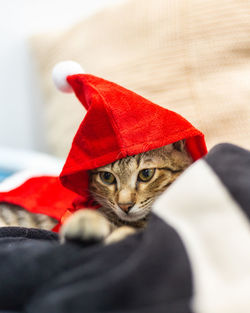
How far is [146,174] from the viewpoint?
0.81m

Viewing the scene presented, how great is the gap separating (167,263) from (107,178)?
1.46ft

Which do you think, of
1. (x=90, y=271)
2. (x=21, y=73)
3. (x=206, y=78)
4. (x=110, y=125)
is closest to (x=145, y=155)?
(x=110, y=125)

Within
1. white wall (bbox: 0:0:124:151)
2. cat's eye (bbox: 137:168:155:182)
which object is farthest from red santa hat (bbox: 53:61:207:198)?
white wall (bbox: 0:0:124:151)

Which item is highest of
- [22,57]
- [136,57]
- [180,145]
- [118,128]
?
[22,57]

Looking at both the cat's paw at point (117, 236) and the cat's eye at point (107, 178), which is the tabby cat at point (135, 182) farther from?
the cat's paw at point (117, 236)

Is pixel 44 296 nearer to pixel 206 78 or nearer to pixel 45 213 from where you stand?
pixel 45 213

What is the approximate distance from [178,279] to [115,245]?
109 mm

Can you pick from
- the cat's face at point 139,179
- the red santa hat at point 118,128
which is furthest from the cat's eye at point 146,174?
the red santa hat at point 118,128

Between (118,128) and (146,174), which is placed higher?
(118,128)

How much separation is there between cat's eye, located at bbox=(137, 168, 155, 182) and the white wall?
1.03 metres

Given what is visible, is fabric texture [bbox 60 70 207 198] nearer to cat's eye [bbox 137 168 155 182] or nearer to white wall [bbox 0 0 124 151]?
cat's eye [bbox 137 168 155 182]

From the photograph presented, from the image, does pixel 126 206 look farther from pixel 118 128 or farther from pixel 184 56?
pixel 184 56

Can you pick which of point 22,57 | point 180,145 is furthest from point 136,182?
point 22,57

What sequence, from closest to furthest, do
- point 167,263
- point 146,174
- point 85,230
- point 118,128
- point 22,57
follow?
1. point 167,263
2. point 85,230
3. point 118,128
4. point 146,174
5. point 22,57
